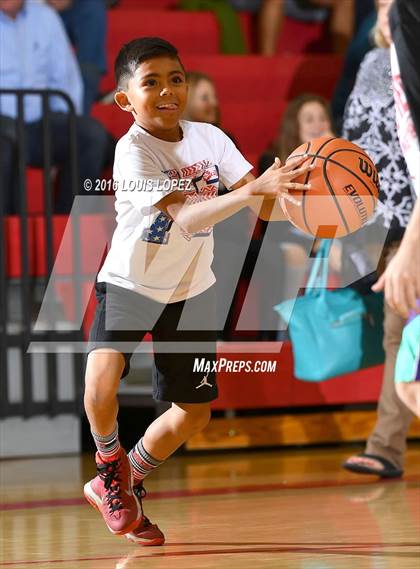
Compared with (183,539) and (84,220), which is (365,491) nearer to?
(183,539)

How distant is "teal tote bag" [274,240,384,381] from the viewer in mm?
5391

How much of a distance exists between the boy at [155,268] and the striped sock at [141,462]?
→ 0.04 metres

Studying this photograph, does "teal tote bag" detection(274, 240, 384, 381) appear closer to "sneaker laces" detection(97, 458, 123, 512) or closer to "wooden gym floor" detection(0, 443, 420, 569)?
"wooden gym floor" detection(0, 443, 420, 569)

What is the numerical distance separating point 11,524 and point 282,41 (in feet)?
17.6

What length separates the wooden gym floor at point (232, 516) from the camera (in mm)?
3529

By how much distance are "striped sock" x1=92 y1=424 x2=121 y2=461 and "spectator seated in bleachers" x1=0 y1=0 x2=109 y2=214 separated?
259 centimetres

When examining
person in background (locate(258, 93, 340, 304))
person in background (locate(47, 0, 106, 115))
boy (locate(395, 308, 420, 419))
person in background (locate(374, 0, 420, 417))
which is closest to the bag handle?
person in background (locate(258, 93, 340, 304))

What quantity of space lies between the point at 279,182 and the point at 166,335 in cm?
76

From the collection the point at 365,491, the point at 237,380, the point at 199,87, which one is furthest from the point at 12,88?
the point at 365,491

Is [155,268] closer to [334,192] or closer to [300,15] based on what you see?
[334,192]

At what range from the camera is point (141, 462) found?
12.6ft

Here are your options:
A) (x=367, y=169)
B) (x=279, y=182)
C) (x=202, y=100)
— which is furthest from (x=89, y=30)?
(x=279, y=182)

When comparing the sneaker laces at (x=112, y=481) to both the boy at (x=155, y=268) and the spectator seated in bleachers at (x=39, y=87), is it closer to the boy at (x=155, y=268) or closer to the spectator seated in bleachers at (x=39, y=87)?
the boy at (x=155, y=268)

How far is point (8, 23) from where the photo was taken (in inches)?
254
